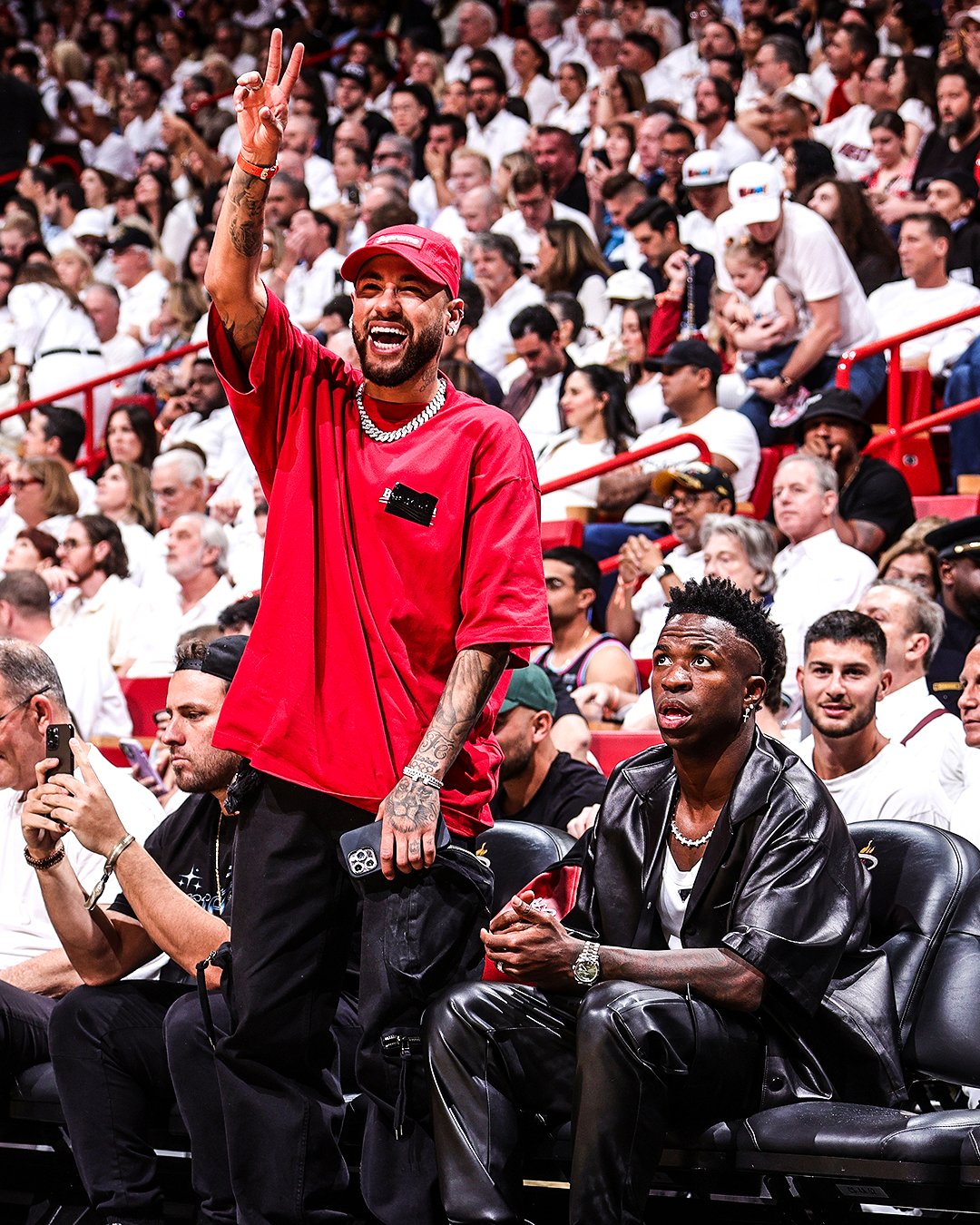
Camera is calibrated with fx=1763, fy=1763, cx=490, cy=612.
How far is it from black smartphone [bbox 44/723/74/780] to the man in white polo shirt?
4.85m

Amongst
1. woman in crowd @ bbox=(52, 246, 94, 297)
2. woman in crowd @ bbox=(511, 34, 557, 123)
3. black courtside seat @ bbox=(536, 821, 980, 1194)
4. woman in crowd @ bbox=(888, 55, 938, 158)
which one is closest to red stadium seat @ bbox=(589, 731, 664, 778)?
black courtside seat @ bbox=(536, 821, 980, 1194)

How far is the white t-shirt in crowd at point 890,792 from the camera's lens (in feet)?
14.8

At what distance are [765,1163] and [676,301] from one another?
6.25 m

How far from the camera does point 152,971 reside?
461cm

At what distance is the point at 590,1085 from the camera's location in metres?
3.18

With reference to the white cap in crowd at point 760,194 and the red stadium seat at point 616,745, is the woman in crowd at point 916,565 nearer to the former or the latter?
the red stadium seat at point 616,745

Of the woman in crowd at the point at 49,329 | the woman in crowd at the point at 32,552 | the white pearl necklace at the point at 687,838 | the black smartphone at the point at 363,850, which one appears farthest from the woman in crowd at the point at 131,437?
Answer: the black smartphone at the point at 363,850

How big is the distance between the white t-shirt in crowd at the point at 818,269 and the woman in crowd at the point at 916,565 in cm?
202

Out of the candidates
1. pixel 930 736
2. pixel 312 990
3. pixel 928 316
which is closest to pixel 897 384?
pixel 928 316

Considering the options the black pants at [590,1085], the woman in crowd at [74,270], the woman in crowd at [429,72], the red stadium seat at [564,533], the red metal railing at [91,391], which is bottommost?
the black pants at [590,1085]

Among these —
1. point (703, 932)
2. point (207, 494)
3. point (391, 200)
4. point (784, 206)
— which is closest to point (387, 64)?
point (391, 200)

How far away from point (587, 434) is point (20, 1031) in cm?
485

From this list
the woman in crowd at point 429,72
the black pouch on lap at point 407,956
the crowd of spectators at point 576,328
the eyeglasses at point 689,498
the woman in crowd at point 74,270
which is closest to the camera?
the black pouch on lap at point 407,956

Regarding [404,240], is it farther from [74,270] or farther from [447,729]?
[74,270]
